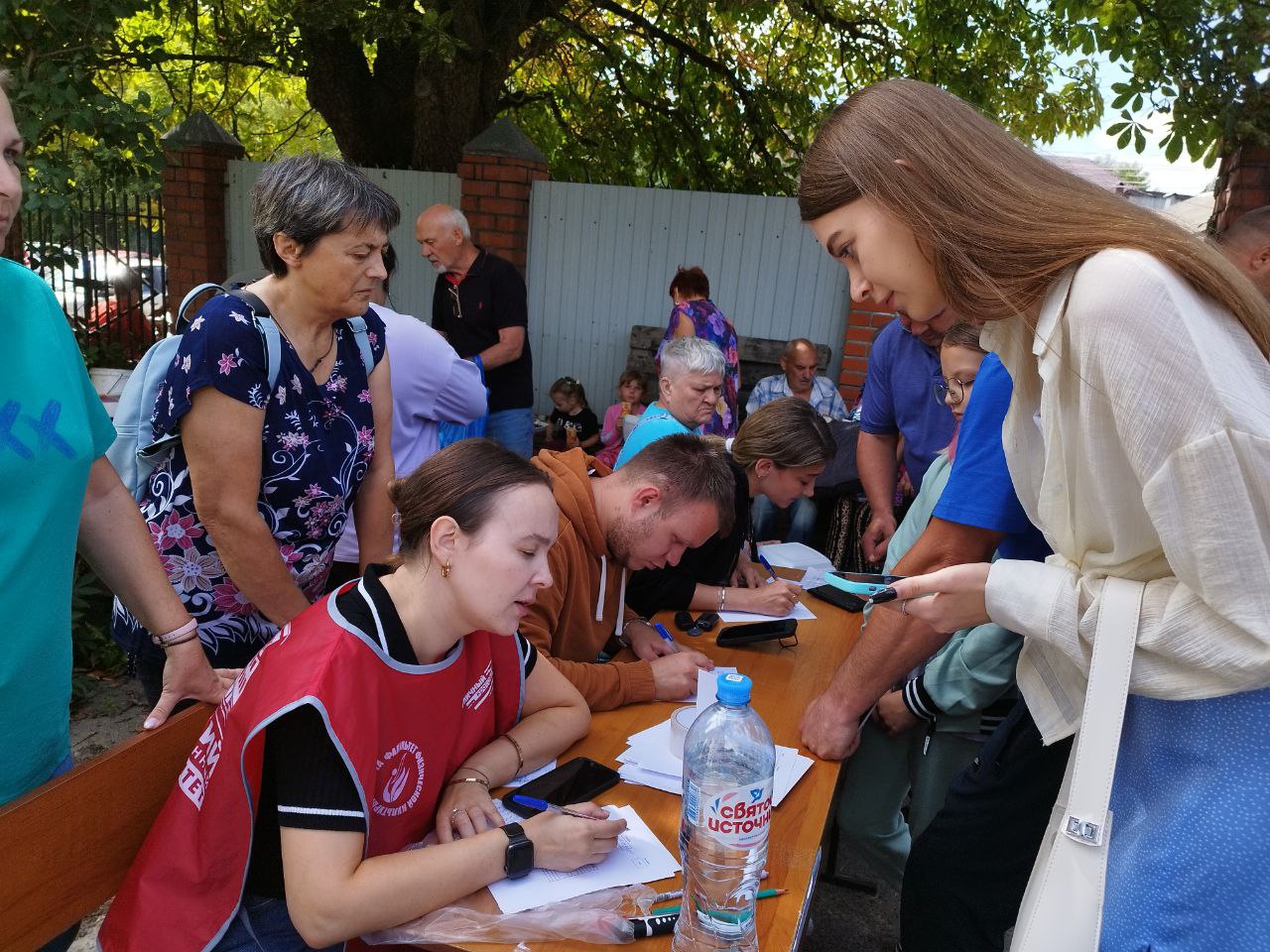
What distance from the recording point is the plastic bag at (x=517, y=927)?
1.37 m

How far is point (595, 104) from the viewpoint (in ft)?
29.3

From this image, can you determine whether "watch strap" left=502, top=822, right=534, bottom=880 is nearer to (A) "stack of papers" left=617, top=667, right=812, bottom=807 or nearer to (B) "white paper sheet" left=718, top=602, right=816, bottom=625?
(A) "stack of papers" left=617, top=667, right=812, bottom=807

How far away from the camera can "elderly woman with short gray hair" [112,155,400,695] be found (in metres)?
1.94

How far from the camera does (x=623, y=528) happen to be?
2406 millimetres

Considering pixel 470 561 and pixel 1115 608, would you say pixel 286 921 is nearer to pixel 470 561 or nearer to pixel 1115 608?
pixel 470 561

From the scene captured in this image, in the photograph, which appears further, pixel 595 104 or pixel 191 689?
pixel 595 104

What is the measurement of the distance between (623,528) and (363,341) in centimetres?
78

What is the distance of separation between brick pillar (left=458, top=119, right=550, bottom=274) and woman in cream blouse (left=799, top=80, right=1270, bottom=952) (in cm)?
614

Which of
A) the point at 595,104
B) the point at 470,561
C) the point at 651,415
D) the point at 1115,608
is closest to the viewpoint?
the point at 1115,608

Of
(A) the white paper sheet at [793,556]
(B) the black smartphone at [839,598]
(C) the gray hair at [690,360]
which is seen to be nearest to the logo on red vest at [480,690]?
(B) the black smartphone at [839,598]

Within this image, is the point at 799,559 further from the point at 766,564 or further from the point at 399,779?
the point at 399,779

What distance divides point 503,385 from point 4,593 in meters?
4.08

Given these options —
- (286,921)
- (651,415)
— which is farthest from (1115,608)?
(651,415)

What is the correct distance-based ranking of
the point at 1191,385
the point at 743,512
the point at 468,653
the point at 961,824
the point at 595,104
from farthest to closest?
the point at 595,104, the point at 743,512, the point at 961,824, the point at 468,653, the point at 1191,385
